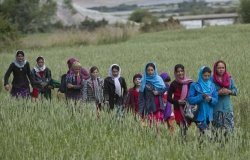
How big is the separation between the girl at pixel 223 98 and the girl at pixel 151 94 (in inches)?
41.4

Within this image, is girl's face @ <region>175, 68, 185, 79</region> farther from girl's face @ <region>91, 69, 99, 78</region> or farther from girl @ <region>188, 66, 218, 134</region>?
girl's face @ <region>91, 69, 99, 78</region>

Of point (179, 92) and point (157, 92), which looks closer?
point (179, 92)

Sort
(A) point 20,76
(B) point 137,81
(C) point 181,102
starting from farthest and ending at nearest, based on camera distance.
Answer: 1. (A) point 20,76
2. (B) point 137,81
3. (C) point 181,102

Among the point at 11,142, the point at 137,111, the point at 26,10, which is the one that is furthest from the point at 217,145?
the point at 26,10

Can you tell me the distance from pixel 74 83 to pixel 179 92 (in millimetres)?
2482

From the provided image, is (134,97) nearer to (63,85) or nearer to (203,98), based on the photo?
(63,85)

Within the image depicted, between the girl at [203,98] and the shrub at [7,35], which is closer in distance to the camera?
the girl at [203,98]

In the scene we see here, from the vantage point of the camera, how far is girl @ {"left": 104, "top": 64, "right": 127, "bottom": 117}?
390 inches

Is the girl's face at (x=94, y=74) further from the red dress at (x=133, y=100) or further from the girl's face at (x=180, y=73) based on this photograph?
the girl's face at (x=180, y=73)

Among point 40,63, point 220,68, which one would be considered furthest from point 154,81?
point 40,63

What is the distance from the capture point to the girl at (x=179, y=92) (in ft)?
27.9

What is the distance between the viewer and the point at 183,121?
28.1ft

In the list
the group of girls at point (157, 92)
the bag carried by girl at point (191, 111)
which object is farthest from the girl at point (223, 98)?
the bag carried by girl at point (191, 111)

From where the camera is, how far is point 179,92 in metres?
8.61
